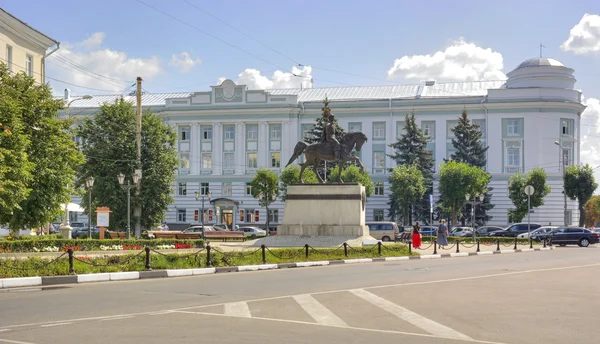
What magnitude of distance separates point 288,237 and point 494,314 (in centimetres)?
2274

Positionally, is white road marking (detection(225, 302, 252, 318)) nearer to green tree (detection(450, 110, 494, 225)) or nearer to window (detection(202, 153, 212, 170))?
green tree (detection(450, 110, 494, 225))

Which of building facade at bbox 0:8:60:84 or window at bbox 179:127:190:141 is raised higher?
building facade at bbox 0:8:60:84

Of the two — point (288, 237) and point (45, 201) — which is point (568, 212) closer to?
point (288, 237)

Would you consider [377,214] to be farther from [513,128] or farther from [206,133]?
[206,133]

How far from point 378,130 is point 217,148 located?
60.3 feet

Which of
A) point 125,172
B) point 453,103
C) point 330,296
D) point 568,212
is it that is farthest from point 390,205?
point 330,296

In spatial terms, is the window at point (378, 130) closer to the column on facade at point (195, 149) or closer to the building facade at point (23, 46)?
→ the column on facade at point (195, 149)

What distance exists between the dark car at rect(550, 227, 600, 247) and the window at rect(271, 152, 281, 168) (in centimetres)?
3830

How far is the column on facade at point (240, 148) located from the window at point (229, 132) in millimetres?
701

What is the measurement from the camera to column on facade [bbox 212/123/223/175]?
264ft

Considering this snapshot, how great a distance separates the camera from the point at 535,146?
74.1 meters

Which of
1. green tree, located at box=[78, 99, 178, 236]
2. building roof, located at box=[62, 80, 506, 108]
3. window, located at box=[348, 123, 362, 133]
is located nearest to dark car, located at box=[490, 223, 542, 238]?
building roof, located at box=[62, 80, 506, 108]

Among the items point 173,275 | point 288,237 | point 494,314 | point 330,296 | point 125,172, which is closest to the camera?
point 494,314

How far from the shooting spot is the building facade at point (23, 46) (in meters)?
40.5
